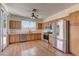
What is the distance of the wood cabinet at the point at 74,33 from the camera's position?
4.52m

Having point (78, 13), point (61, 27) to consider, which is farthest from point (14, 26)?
point (78, 13)

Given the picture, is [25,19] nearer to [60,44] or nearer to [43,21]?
[43,21]

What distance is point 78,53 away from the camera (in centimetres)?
444

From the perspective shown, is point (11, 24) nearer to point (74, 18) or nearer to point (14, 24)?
point (14, 24)

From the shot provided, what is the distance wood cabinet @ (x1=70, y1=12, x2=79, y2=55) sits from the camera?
4.52 meters

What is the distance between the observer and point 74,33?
4750mm

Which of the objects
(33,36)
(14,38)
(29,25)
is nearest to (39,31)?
(33,36)

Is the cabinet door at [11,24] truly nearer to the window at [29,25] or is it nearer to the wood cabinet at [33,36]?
the window at [29,25]

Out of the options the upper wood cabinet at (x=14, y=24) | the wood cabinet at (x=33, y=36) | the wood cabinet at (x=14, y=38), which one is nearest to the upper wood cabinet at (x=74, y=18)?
the wood cabinet at (x=14, y=38)

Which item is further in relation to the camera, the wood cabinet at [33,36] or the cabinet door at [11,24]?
the wood cabinet at [33,36]

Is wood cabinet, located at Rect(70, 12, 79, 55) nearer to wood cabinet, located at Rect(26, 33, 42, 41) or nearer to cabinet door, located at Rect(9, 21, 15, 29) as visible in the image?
cabinet door, located at Rect(9, 21, 15, 29)

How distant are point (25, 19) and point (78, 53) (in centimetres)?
615

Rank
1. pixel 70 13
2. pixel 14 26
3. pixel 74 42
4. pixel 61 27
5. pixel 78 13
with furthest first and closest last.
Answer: pixel 14 26 → pixel 61 27 → pixel 70 13 → pixel 74 42 → pixel 78 13

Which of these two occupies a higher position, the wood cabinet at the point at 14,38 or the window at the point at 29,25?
the window at the point at 29,25
